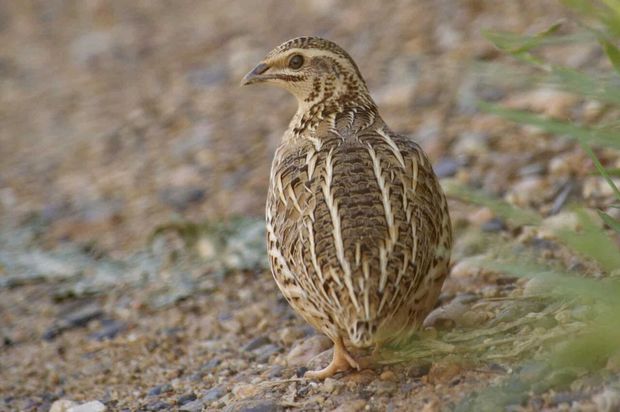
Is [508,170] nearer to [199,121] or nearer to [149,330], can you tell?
[149,330]

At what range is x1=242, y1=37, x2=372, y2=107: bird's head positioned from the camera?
566 cm

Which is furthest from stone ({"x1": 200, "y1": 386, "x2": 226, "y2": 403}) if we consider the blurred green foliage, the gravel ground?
the blurred green foliage

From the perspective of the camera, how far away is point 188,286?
271 inches

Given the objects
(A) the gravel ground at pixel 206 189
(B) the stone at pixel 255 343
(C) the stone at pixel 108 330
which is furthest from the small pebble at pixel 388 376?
(C) the stone at pixel 108 330

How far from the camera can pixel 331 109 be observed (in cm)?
563

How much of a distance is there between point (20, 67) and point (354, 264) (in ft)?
28.8

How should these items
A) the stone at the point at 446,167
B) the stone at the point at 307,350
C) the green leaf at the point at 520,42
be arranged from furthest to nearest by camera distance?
the stone at the point at 446,167 → the stone at the point at 307,350 → the green leaf at the point at 520,42

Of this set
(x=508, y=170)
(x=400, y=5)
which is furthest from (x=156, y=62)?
(x=508, y=170)

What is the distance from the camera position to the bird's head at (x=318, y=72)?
566 centimetres

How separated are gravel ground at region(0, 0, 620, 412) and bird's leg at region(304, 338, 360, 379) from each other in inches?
2.7

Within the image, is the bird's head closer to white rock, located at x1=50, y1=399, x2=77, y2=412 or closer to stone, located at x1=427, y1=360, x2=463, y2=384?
stone, located at x1=427, y1=360, x2=463, y2=384

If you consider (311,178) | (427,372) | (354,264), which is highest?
Answer: (311,178)

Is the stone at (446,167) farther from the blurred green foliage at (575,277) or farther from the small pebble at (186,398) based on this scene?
the small pebble at (186,398)

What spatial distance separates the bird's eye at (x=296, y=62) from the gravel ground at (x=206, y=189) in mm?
1418
